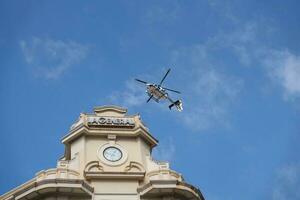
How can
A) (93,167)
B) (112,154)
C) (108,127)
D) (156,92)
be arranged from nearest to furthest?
(93,167) → (112,154) → (108,127) → (156,92)

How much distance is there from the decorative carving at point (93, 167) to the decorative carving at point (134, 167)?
156 cm

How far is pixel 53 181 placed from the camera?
31562 mm

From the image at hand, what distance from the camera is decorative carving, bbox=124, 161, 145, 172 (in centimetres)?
3462

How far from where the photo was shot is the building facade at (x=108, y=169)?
104 ft

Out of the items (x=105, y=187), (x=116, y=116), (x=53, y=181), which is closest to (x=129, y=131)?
(x=116, y=116)

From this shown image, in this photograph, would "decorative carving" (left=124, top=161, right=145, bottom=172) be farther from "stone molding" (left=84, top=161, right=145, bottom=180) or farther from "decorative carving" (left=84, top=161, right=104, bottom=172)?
Answer: "decorative carving" (left=84, top=161, right=104, bottom=172)

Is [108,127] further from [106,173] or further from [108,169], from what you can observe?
[106,173]

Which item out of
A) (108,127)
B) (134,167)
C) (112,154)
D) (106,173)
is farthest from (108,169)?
(108,127)

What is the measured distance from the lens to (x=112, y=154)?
35.7 meters

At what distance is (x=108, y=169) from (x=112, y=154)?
1385 millimetres

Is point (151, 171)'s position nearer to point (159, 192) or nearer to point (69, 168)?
point (159, 192)

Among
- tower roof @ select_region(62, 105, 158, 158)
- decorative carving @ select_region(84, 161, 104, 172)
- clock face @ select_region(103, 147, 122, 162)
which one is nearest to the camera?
decorative carving @ select_region(84, 161, 104, 172)

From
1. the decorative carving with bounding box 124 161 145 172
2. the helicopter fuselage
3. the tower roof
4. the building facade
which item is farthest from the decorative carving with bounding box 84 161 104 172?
the helicopter fuselage

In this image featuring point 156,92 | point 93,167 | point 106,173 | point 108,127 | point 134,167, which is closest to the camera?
point 106,173
